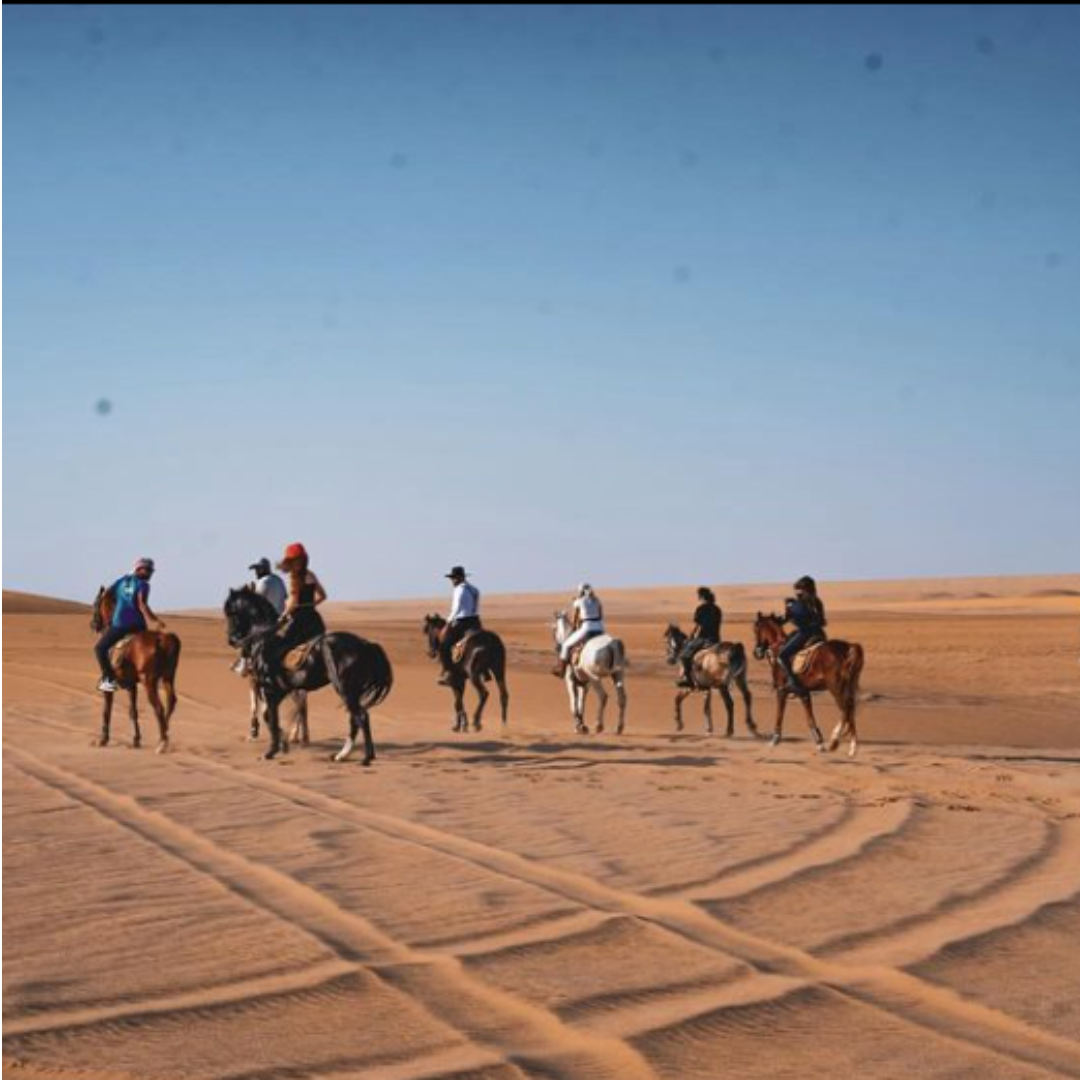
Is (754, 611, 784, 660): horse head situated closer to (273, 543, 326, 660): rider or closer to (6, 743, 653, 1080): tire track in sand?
(273, 543, 326, 660): rider

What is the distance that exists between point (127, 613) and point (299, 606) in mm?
2532

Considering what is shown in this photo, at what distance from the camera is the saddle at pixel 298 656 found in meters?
17.7

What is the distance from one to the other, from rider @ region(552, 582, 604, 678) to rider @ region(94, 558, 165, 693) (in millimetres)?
7021

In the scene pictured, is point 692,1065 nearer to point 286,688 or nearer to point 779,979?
point 779,979

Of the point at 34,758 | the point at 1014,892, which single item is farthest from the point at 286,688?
the point at 1014,892

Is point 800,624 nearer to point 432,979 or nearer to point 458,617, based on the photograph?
point 458,617

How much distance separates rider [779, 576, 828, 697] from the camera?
63.3 feet

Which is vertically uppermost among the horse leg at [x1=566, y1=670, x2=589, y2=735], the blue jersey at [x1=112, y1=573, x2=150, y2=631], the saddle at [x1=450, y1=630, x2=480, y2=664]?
the blue jersey at [x1=112, y1=573, x2=150, y2=631]

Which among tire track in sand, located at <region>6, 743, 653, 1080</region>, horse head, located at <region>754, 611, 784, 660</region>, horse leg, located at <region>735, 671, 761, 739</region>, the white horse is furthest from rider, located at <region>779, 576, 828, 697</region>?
tire track in sand, located at <region>6, 743, 653, 1080</region>

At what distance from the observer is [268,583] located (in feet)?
65.6

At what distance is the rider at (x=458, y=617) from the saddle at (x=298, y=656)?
4322mm

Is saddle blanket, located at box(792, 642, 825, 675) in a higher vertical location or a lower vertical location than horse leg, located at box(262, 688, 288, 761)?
higher

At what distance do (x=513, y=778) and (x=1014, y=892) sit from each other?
22.6 feet

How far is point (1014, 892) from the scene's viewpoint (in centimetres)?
977
